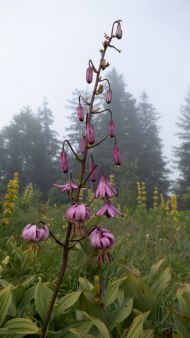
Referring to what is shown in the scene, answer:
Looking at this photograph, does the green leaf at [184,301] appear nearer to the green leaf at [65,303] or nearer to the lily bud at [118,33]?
the green leaf at [65,303]

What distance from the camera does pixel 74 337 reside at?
2.31 meters

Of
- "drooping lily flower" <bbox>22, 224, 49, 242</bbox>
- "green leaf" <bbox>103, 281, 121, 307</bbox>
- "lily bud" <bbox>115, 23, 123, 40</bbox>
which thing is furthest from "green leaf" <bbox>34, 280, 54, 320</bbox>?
"lily bud" <bbox>115, 23, 123, 40</bbox>

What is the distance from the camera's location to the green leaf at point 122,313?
97.6 inches

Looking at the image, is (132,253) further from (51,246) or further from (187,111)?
(187,111)

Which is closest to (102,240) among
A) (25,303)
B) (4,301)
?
(4,301)

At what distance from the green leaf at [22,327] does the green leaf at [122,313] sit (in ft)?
1.91

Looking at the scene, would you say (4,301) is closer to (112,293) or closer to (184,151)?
(112,293)

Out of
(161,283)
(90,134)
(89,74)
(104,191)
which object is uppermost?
(89,74)

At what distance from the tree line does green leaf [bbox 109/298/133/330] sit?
108 feet

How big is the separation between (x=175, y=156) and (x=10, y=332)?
127ft

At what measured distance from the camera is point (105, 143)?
37.8 meters

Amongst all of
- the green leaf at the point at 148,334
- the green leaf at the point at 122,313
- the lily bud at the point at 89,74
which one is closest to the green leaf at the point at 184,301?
the green leaf at the point at 122,313

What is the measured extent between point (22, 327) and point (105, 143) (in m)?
35.8

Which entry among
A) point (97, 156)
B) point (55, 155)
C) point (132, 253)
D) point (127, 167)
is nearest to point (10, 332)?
point (132, 253)
